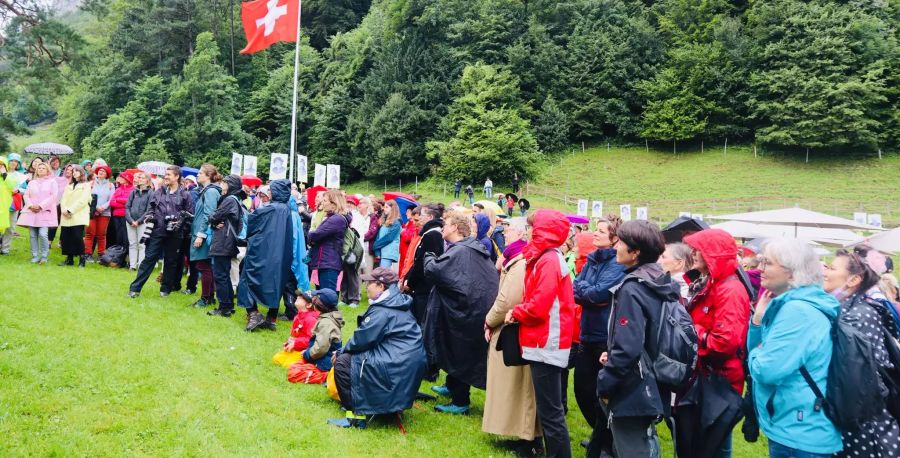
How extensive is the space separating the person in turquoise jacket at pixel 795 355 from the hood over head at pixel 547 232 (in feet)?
5.00

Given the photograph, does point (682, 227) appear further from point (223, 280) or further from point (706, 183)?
point (706, 183)

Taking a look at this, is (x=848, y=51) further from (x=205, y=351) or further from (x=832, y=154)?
(x=205, y=351)

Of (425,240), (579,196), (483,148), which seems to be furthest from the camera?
(483,148)

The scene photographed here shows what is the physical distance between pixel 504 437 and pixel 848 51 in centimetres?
5437

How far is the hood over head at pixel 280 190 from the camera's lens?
297 inches

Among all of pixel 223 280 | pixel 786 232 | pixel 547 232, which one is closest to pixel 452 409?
pixel 547 232

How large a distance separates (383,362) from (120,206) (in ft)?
28.0

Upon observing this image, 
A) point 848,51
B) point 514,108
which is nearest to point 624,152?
point 514,108

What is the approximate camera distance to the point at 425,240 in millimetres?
6340

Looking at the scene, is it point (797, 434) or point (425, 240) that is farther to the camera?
point (425, 240)

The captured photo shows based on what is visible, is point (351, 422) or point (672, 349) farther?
point (351, 422)

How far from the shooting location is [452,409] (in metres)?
5.82

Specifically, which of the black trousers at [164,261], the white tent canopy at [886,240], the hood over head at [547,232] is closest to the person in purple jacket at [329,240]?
the black trousers at [164,261]

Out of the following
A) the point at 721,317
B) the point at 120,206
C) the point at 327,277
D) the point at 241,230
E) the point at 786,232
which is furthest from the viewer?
the point at 786,232
